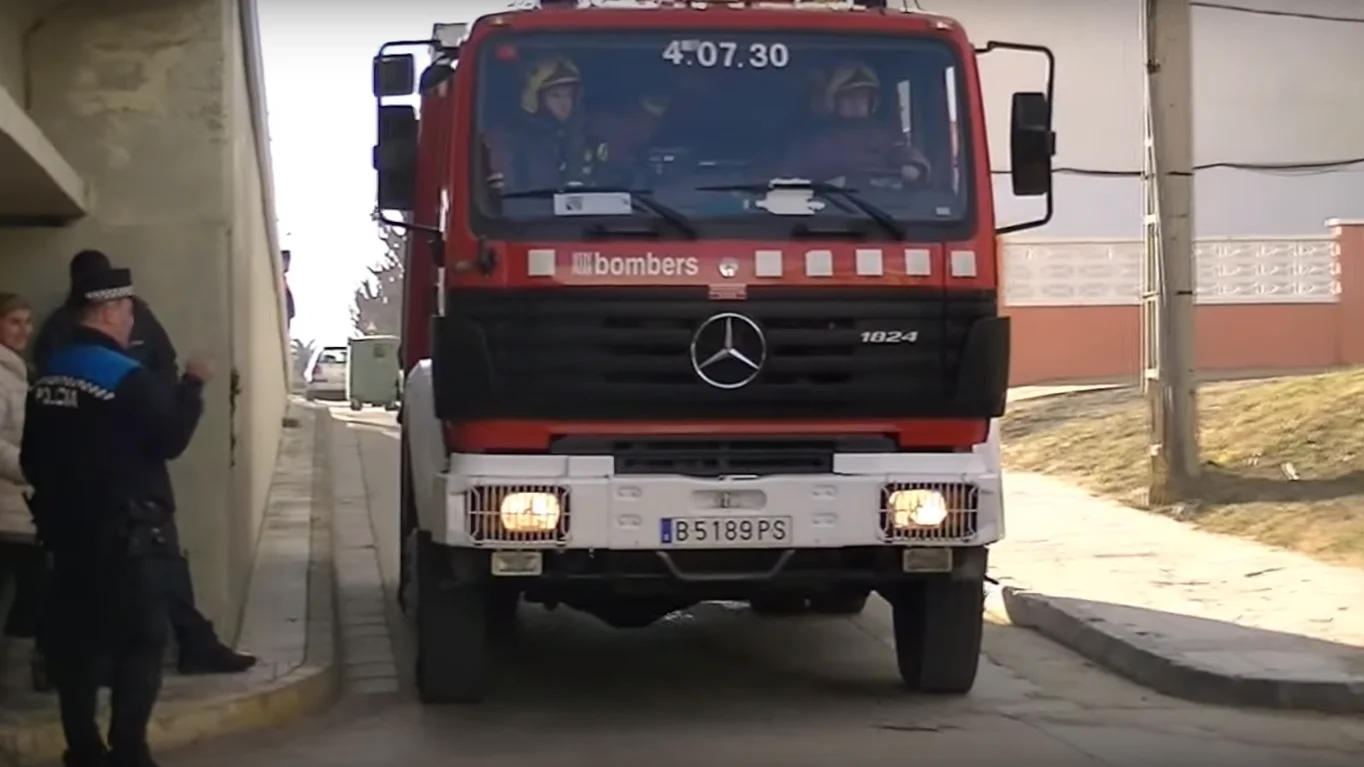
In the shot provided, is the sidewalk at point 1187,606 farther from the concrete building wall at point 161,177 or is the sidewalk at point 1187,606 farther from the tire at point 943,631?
the concrete building wall at point 161,177

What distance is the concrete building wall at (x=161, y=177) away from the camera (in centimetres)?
865

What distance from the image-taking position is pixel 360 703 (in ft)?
28.5

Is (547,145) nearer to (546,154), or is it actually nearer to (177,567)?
(546,154)

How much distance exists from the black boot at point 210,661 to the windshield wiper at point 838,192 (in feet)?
9.59

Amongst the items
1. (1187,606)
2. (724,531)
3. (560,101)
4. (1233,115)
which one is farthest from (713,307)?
(1233,115)

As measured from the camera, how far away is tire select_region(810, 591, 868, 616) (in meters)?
9.63

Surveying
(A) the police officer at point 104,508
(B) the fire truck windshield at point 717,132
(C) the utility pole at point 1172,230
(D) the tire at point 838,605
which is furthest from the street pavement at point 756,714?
(C) the utility pole at point 1172,230

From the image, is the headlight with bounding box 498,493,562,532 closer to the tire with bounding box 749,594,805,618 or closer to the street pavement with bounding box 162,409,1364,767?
the street pavement with bounding box 162,409,1364,767

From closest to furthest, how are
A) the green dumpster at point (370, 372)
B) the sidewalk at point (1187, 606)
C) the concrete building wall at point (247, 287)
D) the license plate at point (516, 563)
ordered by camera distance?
1. the license plate at point (516, 563)
2. the sidewalk at point (1187, 606)
3. the concrete building wall at point (247, 287)
4. the green dumpster at point (370, 372)

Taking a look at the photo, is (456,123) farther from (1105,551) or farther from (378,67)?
(1105,551)

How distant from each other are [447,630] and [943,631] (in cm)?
212

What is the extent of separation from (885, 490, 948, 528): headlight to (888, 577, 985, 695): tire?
22.1 inches

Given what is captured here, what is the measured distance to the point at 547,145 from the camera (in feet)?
24.8

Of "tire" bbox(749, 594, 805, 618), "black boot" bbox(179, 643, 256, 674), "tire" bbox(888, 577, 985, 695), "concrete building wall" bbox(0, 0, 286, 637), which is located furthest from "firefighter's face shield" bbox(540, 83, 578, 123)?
"black boot" bbox(179, 643, 256, 674)
